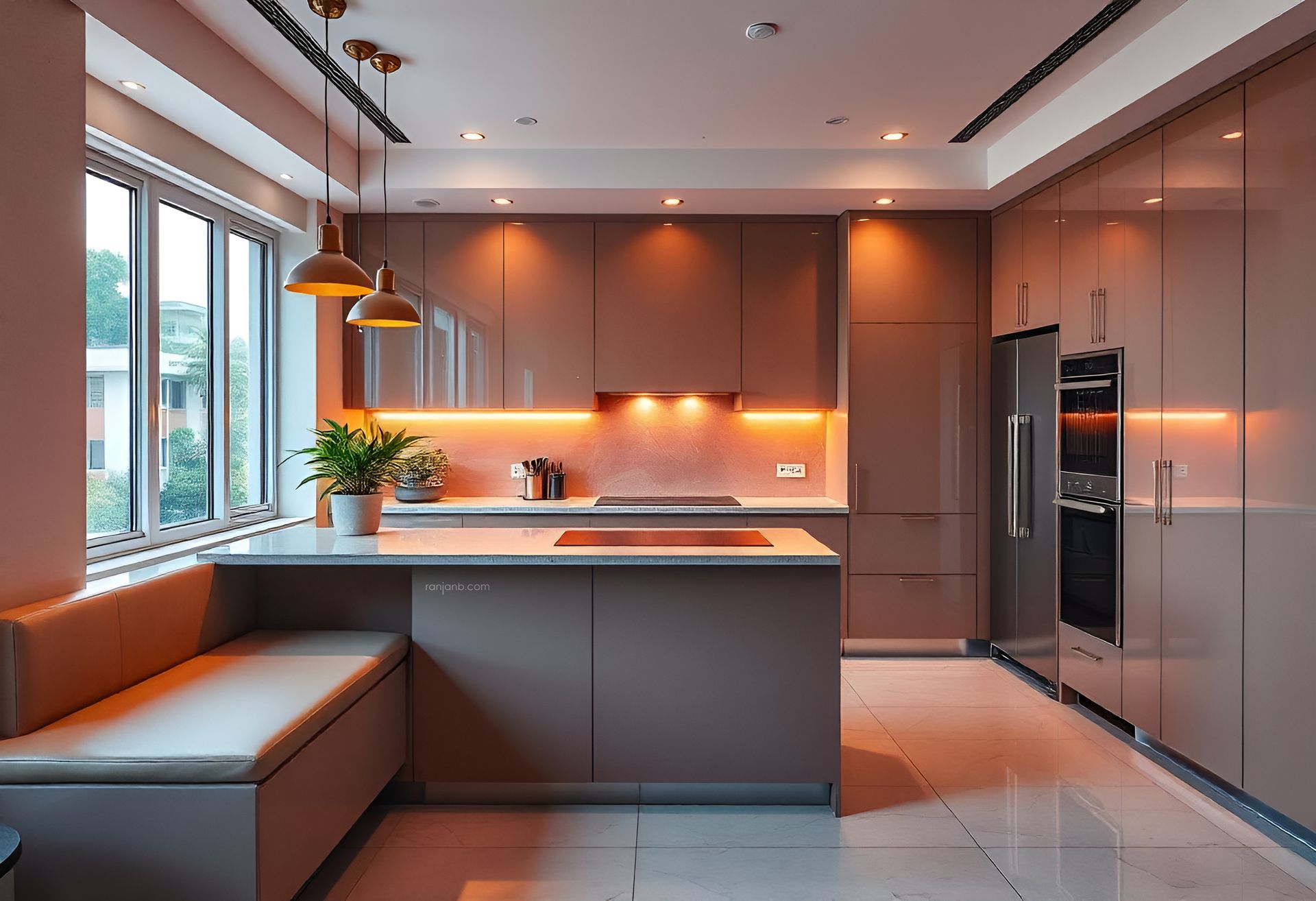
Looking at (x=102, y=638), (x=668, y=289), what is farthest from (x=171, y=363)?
(x=668, y=289)

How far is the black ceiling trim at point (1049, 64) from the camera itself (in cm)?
275

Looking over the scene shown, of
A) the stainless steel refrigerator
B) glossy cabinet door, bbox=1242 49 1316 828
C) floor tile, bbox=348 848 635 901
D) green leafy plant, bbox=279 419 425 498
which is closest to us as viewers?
floor tile, bbox=348 848 635 901

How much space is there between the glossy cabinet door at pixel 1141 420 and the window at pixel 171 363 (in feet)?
13.6

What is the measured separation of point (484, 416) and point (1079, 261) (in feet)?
11.5

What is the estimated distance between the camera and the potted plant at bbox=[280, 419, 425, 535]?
114 inches

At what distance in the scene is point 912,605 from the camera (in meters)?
4.53

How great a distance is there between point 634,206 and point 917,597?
112 inches

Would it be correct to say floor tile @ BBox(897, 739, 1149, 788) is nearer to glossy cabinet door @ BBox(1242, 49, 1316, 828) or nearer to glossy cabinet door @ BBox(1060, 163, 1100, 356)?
glossy cabinet door @ BBox(1242, 49, 1316, 828)

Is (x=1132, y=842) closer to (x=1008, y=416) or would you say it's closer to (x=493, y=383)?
(x=1008, y=416)

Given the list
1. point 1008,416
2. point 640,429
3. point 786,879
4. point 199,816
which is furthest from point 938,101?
point 199,816

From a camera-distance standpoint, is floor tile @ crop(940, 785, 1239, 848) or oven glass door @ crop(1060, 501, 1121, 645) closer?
A: floor tile @ crop(940, 785, 1239, 848)

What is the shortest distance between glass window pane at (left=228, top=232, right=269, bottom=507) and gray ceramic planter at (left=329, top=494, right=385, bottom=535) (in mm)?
1308

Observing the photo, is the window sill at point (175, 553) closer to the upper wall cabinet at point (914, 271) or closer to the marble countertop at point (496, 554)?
the marble countertop at point (496, 554)

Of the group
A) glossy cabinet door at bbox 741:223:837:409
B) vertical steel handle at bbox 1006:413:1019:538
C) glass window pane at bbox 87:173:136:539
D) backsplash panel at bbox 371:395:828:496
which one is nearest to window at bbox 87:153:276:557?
glass window pane at bbox 87:173:136:539
